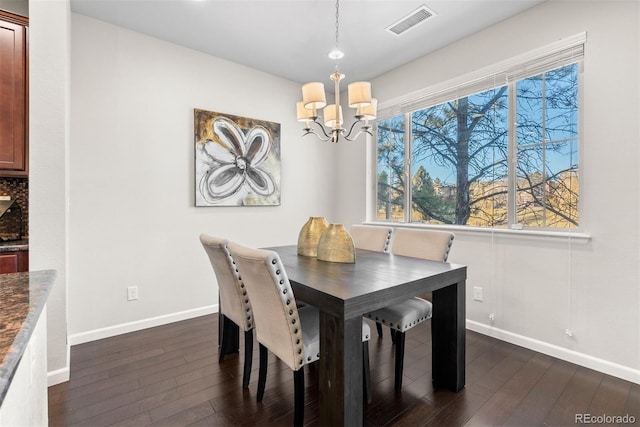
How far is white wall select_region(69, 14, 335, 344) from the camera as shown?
8.96ft

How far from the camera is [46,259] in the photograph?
6.75ft

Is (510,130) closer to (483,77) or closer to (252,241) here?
(483,77)

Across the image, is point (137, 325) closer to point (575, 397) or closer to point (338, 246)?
point (338, 246)

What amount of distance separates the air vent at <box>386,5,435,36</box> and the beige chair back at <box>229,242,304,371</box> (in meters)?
2.35

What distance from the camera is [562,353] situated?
245cm

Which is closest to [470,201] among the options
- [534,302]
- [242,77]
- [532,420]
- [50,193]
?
[534,302]

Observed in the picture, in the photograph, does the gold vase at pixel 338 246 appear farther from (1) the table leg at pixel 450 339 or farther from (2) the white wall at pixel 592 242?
(2) the white wall at pixel 592 242

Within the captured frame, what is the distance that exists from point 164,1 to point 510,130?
3.07 m

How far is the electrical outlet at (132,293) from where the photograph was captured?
2961 millimetres

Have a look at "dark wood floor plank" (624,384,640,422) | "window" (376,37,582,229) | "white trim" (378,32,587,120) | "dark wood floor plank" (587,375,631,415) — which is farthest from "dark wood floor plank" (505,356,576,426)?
"white trim" (378,32,587,120)

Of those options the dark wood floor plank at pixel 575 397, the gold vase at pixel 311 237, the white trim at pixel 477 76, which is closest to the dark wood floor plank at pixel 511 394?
the dark wood floor plank at pixel 575 397

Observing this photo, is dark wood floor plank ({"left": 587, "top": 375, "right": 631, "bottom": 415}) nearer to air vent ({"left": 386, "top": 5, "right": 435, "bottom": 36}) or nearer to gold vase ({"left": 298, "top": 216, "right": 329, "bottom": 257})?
gold vase ({"left": 298, "top": 216, "right": 329, "bottom": 257})

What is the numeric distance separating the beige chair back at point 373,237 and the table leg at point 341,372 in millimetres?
1506

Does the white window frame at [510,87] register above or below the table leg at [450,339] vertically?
above
